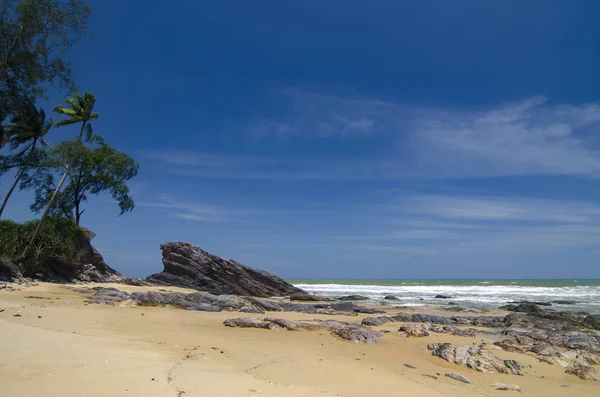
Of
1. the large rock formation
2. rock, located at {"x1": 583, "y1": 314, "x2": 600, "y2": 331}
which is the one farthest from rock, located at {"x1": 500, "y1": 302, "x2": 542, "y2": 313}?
the large rock formation

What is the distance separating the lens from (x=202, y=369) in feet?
20.9

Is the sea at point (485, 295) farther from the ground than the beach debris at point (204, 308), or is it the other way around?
the beach debris at point (204, 308)

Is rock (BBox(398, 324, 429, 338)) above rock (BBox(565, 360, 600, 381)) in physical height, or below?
above

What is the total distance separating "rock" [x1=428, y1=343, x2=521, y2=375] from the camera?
31.9ft

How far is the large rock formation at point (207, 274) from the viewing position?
36656 millimetres

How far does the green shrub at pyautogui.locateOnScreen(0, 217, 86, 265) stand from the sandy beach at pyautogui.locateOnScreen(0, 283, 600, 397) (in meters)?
14.6

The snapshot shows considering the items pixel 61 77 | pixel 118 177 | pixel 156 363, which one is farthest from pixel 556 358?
pixel 118 177

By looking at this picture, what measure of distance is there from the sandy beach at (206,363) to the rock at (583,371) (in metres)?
0.23

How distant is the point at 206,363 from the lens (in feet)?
22.7

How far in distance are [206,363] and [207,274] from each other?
31.8 m

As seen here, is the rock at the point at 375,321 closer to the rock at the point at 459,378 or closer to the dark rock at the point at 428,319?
the dark rock at the point at 428,319

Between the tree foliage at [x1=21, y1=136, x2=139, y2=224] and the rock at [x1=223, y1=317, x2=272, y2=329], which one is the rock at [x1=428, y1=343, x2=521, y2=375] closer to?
the rock at [x1=223, y1=317, x2=272, y2=329]

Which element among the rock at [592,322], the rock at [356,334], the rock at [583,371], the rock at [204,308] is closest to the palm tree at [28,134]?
the rock at [204,308]

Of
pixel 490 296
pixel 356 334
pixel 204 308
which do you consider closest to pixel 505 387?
pixel 356 334
